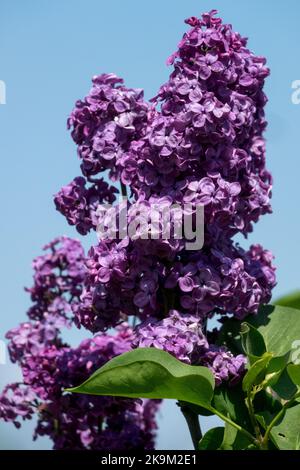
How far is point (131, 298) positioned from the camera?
203 centimetres

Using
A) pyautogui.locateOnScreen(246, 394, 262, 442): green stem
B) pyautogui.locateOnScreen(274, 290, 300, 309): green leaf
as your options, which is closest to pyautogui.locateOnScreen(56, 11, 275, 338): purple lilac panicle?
pyautogui.locateOnScreen(274, 290, 300, 309): green leaf

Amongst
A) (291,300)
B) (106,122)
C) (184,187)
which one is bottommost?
(291,300)

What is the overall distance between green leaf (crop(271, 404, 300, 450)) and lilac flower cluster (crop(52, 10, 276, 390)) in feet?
0.52

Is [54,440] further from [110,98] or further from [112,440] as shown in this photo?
[110,98]

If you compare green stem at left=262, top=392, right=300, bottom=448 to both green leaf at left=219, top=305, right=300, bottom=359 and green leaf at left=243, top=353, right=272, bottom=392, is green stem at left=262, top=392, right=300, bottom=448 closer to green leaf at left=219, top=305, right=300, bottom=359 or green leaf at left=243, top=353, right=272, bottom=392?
green leaf at left=243, top=353, right=272, bottom=392

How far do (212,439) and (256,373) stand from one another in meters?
0.24

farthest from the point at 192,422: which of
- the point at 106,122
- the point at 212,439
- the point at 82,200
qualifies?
the point at 106,122

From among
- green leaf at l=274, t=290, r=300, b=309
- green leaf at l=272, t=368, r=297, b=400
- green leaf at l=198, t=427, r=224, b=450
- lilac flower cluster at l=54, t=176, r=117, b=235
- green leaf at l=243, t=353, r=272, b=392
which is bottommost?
green leaf at l=198, t=427, r=224, b=450

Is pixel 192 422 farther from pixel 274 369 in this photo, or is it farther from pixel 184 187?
pixel 184 187

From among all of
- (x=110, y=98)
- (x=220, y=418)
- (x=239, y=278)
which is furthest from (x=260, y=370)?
(x=110, y=98)

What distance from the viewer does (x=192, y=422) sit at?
A: 1977mm

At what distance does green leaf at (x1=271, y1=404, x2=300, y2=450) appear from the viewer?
189 cm

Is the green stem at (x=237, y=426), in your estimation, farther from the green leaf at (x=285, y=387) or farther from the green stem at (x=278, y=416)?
the green leaf at (x=285, y=387)

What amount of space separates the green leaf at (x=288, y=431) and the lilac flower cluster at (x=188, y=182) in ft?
0.52
